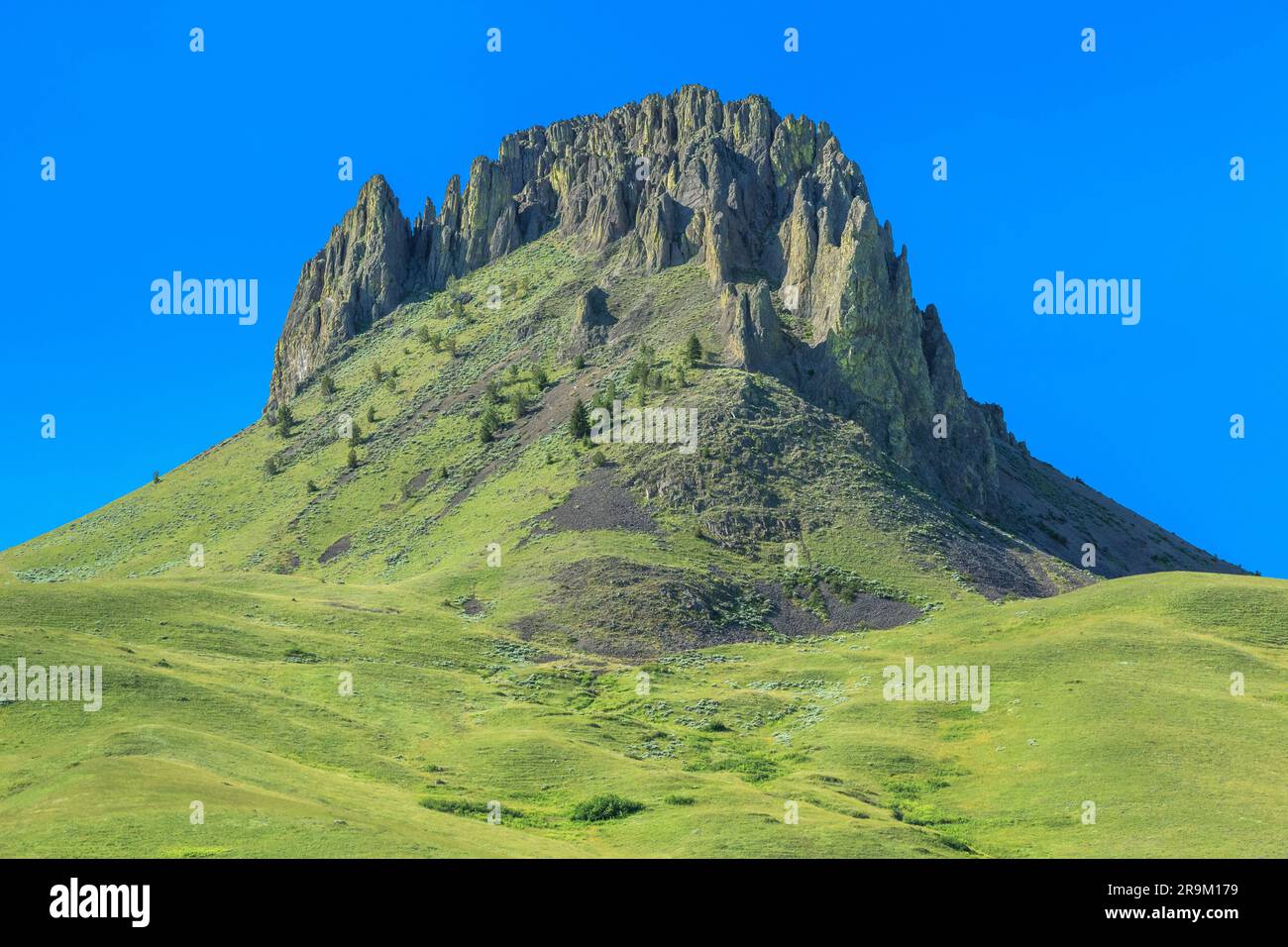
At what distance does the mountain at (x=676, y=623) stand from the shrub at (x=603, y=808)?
38.2 inches

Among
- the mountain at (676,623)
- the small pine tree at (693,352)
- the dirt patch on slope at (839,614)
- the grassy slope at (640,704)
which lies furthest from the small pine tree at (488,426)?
the dirt patch on slope at (839,614)

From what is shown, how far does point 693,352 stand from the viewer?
549ft

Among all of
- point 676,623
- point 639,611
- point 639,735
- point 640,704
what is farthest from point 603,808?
point 639,611

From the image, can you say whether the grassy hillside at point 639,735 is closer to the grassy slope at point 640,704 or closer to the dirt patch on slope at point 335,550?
the grassy slope at point 640,704

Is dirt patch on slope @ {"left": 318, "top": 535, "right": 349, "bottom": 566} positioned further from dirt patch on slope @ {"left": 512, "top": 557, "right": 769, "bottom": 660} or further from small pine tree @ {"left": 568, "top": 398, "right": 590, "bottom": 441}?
dirt patch on slope @ {"left": 512, "top": 557, "right": 769, "bottom": 660}

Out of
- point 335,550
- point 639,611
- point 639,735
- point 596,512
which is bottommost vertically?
point 639,735

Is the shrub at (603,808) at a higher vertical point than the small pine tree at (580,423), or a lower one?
lower

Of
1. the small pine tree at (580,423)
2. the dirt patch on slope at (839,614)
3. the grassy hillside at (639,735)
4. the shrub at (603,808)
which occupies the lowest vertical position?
the shrub at (603,808)

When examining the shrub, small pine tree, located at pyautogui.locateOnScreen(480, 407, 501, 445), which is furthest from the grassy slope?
small pine tree, located at pyautogui.locateOnScreen(480, 407, 501, 445)

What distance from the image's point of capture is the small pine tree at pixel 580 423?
161 metres

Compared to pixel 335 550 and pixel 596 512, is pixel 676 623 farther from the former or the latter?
pixel 335 550

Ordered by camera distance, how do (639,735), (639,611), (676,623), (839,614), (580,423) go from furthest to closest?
1. (580,423)
2. (839,614)
3. (639,611)
4. (676,623)
5. (639,735)

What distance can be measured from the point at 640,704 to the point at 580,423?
71454 millimetres

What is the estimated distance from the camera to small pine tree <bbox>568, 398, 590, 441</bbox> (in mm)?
161375
